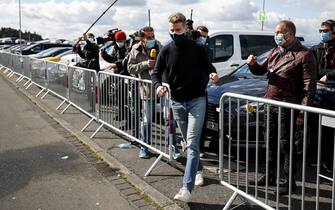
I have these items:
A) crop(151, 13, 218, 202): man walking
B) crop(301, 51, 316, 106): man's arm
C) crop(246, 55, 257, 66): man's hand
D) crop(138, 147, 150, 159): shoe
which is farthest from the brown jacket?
crop(138, 147, 150, 159): shoe

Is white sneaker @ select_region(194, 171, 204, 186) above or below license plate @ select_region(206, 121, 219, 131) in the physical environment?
below

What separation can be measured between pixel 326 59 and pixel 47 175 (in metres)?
3.98

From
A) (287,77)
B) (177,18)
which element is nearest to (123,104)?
(177,18)

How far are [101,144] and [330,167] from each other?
374cm

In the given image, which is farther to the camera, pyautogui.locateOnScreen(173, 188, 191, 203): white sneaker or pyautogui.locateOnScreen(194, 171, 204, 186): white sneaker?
pyautogui.locateOnScreen(194, 171, 204, 186): white sneaker

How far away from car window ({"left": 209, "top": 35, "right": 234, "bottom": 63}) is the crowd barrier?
3.37 m

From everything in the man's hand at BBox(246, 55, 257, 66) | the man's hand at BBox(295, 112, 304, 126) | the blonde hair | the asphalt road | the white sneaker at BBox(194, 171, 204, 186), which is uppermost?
the blonde hair

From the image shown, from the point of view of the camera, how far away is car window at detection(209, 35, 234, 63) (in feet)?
33.7

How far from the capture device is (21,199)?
185 inches

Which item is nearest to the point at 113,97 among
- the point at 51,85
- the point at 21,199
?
the point at 21,199

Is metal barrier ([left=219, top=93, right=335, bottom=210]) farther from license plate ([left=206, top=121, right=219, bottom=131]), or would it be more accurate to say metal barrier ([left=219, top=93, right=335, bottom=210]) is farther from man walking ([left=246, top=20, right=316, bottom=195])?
license plate ([left=206, top=121, right=219, bottom=131])

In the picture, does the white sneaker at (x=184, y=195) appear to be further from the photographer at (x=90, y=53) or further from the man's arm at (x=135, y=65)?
the photographer at (x=90, y=53)

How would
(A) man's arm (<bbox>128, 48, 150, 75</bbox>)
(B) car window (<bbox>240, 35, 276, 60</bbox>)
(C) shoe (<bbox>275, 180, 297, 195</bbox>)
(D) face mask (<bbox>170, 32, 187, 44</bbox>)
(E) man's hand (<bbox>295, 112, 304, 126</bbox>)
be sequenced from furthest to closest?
(B) car window (<bbox>240, 35, 276, 60</bbox>)
(A) man's arm (<bbox>128, 48, 150, 75</bbox>)
(C) shoe (<bbox>275, 180, 297, 195</bbox>)
(D) face mask (<bbox>170, 32, 187, 44</bbox>)
(E) man's hand (<bbox>295, 112, 304, 126</bbox>)

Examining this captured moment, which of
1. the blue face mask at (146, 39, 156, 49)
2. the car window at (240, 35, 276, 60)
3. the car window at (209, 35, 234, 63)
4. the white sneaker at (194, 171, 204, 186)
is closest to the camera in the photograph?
the white sneaker at (194, 171, 204, 186)
